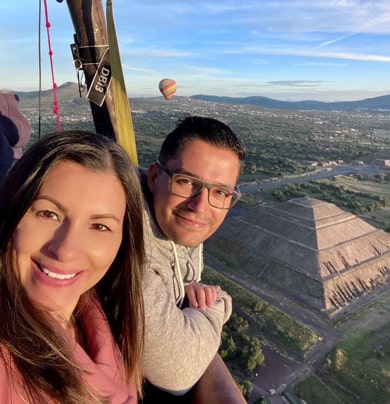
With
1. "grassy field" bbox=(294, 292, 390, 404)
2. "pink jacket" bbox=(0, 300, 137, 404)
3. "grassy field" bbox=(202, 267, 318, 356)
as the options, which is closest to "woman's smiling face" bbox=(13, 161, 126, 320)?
"pink jacket" bbox=(0, 300, 137, 404)

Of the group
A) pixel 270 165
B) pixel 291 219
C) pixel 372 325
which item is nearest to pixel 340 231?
pixel 291 219

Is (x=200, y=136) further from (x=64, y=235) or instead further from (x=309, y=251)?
(x=309, y=251)

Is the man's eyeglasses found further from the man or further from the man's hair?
the man's hair

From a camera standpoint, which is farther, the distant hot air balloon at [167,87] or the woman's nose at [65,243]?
the distant hot air balloon at [167,87]

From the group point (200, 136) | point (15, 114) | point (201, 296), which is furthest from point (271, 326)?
point (200, 136)

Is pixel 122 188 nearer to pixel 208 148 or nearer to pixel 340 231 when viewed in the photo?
pixel 208 148

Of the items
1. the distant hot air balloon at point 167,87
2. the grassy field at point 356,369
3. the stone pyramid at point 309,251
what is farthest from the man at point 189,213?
the stone pyramid at point 309,251

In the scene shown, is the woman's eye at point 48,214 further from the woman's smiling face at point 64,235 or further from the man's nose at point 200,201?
the man's nose at point 200,201
